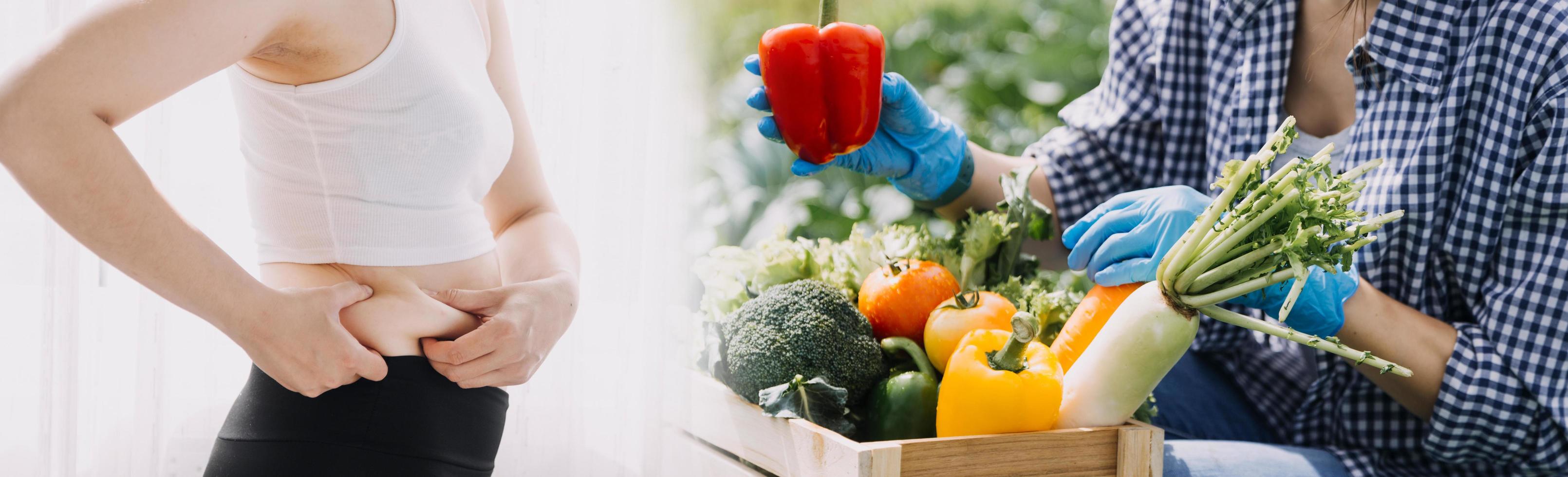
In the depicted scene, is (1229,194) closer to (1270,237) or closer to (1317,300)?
(1270,237)

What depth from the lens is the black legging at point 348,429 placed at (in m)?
0.74

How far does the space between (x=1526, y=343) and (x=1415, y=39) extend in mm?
390

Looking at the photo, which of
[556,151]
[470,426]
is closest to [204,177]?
[556,151]

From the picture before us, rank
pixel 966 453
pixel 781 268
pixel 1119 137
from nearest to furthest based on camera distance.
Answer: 1. pixel 966 453
2. pixel 781 268
3. pixel 1119 137

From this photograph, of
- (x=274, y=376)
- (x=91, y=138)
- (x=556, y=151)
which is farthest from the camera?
(x=556, y=151)

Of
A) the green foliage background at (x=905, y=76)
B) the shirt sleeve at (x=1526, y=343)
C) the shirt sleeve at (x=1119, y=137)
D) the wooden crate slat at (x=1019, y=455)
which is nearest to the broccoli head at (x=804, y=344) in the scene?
the wooden crate slat at (x=1019, y=455)

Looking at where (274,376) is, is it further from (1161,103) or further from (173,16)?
(1161,103)

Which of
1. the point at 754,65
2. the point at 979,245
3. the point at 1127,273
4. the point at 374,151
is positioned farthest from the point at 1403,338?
the point at 374,151

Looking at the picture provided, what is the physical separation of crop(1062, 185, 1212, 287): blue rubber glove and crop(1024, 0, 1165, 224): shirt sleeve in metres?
0.38

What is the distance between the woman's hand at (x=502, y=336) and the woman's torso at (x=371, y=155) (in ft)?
0.06

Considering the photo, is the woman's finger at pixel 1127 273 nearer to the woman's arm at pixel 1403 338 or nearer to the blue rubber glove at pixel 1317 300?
the blue rubber glove at pixel 1317 300

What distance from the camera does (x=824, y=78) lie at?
1050 mm

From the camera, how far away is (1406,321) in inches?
45.2

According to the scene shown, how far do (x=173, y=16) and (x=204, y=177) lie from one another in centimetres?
93
